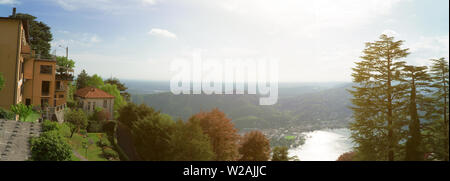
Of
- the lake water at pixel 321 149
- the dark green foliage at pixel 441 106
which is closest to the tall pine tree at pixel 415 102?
the dark green foliage at pixel 441 106

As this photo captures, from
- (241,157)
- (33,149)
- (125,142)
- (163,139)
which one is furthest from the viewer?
(125,142)

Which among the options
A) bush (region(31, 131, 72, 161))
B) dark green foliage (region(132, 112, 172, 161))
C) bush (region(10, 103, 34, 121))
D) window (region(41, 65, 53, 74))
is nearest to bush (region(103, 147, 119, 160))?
dark green foliage (region(132, 112, 172, 161))

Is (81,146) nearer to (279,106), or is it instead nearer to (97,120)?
(97,120)

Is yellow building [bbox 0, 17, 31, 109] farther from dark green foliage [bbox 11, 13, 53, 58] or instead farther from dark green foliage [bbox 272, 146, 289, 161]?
dark green foliage [bbox 272, 146, 289, 161]

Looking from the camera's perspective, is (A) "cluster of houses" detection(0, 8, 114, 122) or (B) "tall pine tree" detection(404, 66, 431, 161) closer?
(B) "tall pine tree" detection(404, 66, 431, 161)

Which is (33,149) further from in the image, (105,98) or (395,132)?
(395,132)
